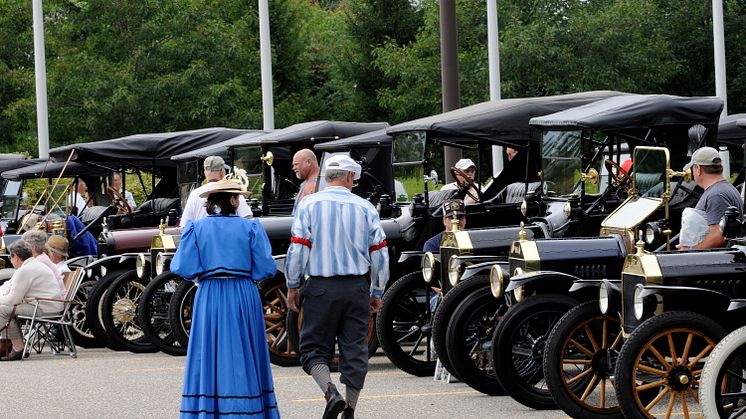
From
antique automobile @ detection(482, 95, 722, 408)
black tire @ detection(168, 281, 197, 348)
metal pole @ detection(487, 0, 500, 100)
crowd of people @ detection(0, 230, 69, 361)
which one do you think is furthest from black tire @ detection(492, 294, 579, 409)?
metal pole @ detection(487, 0, 500, 100)

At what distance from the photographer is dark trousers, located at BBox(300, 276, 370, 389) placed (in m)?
8.61

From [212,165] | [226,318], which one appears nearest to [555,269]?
[226,318]

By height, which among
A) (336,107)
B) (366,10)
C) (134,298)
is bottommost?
(134,298)

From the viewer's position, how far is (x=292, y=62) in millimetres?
38344

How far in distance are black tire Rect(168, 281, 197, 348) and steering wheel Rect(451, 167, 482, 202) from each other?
254 cm

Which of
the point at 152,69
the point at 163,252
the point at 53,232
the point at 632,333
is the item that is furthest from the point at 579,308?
the point at 152,69

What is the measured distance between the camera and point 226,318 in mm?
8188

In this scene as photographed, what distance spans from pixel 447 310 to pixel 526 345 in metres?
1.04

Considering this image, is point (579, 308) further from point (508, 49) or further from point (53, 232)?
point (508, 49)

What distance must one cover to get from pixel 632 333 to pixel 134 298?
7.51 metres

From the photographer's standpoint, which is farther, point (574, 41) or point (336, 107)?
point (336, 107)

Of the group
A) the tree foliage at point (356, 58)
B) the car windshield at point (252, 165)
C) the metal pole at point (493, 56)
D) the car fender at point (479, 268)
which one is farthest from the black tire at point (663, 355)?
the tree foliage at point (356, 58)

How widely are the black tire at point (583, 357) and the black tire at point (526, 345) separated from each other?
31 centimetres

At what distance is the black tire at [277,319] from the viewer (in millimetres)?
12234
